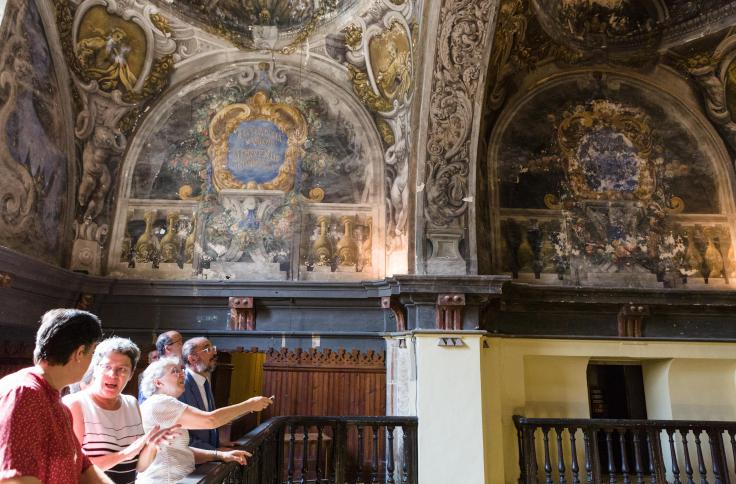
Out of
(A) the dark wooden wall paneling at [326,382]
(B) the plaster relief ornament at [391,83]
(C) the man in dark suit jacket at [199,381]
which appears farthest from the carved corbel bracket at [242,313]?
(C) the man in dark suit jacket at [199,381]

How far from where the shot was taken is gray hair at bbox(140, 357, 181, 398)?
281 cm

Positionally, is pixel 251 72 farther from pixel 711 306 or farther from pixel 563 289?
pixel 711 306

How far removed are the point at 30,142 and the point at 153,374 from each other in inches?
210

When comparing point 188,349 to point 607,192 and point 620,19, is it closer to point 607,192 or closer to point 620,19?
point 607,192

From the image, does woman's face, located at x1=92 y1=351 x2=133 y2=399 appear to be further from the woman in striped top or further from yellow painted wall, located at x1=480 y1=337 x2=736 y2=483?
yellow painted wall, located at x1=480 y1=337 x2=736 y2=483

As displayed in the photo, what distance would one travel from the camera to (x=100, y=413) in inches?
97.3

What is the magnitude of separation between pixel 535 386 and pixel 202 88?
673cm

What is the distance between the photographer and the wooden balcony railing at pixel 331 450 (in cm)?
448

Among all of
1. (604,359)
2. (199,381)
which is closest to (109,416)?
(199,381)

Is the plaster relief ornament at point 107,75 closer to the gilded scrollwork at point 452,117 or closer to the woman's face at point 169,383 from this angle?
the gilded scrollwork at point 452,117

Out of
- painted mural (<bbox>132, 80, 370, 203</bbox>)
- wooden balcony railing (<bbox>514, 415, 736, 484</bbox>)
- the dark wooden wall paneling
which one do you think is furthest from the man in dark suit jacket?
painted mural (<bbox>132, 80, 370, 203</bbox>)

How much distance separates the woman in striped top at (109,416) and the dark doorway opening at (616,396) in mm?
7623

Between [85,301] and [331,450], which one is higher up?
[85,301]

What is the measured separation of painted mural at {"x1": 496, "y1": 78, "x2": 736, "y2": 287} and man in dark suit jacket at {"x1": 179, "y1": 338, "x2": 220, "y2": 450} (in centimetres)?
501
